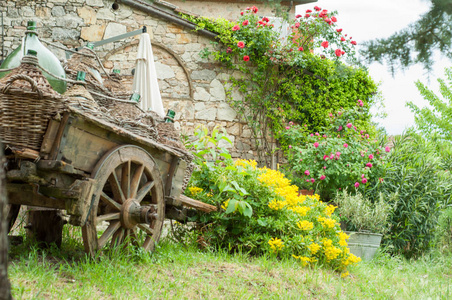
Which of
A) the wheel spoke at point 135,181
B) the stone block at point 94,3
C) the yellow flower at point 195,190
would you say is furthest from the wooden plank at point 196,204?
the stone block at point 94,3

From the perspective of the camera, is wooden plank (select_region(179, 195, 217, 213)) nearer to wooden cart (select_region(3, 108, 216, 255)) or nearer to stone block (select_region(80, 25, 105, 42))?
wooden cart (select_region(3, 108, 216, 255))

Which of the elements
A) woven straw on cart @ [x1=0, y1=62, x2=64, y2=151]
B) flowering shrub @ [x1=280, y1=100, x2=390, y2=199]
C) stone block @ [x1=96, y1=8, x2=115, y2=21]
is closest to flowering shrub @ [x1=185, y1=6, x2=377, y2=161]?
flowering shrub @ [x1=280, y1=100, x2=390, y2=199]

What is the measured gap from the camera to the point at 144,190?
10.5 feet

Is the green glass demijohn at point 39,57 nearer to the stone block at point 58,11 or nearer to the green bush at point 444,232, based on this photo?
the stone block at point 58,11

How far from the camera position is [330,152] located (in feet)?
21.4

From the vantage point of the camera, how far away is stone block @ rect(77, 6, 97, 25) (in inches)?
292

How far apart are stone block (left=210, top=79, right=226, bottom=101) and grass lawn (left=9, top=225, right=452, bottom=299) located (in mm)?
4145

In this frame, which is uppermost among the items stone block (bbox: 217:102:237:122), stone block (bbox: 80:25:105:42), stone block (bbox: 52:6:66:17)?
stone block (bbox: 52:6:66:17)

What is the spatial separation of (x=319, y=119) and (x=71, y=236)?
5197mm

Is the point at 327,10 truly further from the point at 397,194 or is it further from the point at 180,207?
the point at 180,207

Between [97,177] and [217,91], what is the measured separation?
522 cm

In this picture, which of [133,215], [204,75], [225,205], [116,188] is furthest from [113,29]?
[133,215]

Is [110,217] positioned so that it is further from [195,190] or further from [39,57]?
[195,190]

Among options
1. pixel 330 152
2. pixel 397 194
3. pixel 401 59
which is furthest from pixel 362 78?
pixel 401 59
